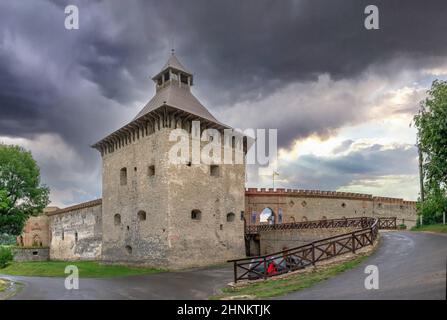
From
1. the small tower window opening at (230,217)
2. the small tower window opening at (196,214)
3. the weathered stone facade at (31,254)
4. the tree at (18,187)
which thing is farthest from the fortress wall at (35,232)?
the small tower window opening at (230,217)

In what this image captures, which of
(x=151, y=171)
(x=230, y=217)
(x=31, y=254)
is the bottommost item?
(x=31, y=254)

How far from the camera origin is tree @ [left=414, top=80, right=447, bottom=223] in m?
14.9

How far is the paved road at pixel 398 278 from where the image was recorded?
761cm

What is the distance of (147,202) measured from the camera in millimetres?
22969

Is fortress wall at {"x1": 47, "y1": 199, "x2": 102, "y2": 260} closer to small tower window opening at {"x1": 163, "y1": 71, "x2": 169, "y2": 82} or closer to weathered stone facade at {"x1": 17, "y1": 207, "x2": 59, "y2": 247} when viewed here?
weathered stone facade at {"x1": 17, "y1": 207, "x2": 59, "y2": 247}

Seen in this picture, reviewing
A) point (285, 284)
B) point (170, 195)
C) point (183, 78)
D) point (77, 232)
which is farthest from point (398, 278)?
point (77, 232)

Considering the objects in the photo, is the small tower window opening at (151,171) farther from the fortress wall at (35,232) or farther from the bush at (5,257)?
the fortress wall at (35,232)

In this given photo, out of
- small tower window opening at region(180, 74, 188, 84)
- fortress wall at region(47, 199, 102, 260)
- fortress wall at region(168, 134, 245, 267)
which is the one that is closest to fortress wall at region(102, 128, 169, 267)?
fortress wall at region(168, 134, 245, 267)

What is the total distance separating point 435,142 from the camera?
1518 centimetres

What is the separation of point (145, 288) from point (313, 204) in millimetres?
22804

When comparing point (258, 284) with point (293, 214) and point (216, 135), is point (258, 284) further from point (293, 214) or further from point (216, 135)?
point (293, 214)

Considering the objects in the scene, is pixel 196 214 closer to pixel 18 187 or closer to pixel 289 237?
pixel 289 237
